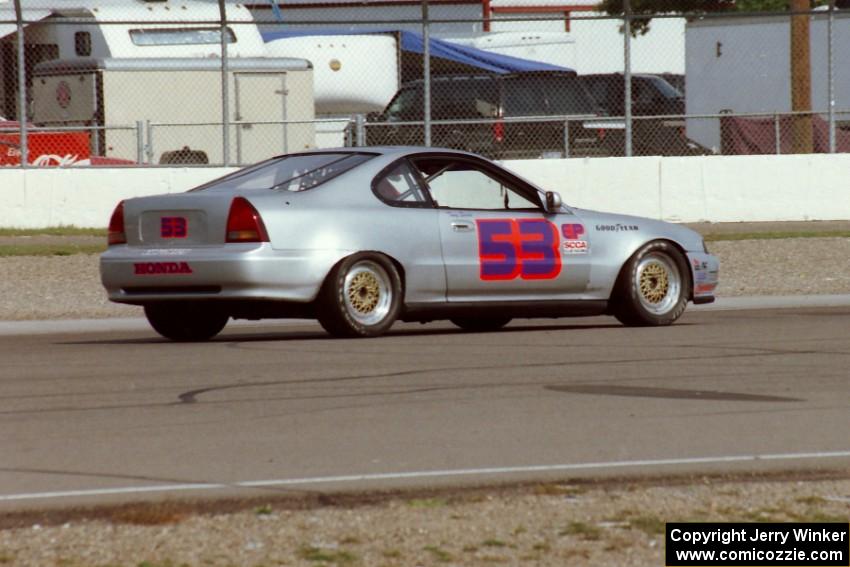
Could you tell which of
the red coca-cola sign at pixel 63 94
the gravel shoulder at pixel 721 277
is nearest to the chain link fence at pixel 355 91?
the red coca-cola sign at pixel 63 94

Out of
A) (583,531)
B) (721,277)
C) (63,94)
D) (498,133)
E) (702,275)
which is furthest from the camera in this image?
(63,94)

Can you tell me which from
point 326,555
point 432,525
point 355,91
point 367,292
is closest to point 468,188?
point 367,292

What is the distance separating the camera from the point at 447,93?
93.8 feet

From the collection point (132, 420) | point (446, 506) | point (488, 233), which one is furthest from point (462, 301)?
point (446, 506)

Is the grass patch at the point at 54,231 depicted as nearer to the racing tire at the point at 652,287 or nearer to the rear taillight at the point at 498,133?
the rear taillight at the point at 498,133

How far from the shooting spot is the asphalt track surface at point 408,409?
6941mm

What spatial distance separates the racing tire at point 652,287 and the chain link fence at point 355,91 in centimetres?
870

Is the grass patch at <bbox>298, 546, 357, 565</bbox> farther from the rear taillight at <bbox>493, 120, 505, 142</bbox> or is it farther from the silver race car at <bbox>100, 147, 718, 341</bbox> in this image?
the rear taillight at <bbox>493, 120, 505, 142</bbox>

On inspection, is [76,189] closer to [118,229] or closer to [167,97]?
[167,97]

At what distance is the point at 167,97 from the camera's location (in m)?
27.9

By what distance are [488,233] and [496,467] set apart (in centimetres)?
572

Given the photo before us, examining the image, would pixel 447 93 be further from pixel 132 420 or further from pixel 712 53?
pixel 132 420

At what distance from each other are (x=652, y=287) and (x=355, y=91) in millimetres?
20621

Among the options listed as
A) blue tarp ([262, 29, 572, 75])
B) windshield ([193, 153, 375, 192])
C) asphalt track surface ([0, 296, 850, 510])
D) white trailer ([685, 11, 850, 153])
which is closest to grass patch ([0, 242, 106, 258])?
asphalt track surface ([0, 296, 850, 510])
